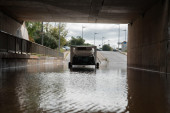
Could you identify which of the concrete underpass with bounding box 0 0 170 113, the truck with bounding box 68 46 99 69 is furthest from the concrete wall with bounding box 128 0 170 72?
the truck with bounding box 68 46 99 69

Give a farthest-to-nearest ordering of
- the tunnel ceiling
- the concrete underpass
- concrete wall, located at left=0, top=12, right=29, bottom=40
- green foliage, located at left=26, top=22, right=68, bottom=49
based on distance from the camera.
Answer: green foliage, located at left=26, top=22, right=68, bottom=49 → concrete wall, located at left=0, top=12, right=29, bottom=40 → the tunnel ceiling → the concrete underpass

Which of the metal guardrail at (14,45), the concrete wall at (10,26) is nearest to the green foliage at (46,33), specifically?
the concrete wall at (10,26)

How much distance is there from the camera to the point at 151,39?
22766mm

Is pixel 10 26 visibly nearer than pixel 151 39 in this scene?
No

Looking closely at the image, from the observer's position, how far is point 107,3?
20.7 meters

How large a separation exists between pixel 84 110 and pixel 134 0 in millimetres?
15821

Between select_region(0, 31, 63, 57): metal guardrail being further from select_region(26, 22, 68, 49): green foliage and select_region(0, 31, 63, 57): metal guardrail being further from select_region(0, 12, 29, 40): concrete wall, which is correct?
select_region(26, 22, 68, 49): green foliage

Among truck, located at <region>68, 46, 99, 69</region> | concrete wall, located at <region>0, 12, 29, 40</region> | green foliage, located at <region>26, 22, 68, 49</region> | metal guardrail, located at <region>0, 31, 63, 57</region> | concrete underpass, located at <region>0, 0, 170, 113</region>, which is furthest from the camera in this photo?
green foliage, located at <region>26, 22, 68, 49</region>

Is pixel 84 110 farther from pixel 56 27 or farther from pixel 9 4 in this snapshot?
pixel 56 27

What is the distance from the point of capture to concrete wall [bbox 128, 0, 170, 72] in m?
18.5

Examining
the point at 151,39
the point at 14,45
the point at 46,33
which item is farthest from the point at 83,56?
the point at 46,33

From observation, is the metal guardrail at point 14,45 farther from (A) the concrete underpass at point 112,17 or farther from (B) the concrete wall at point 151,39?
(B) the concrete wall at point 151,39

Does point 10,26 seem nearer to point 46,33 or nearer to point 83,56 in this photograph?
point 83,56

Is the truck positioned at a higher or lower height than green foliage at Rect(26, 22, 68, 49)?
lower
